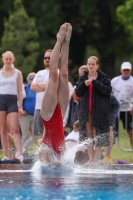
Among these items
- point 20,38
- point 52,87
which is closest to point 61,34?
point 52,87

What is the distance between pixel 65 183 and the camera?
908 centimetres

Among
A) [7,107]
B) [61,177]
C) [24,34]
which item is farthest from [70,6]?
[61,177]

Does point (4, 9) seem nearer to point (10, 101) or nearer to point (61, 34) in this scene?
point (10, 101)

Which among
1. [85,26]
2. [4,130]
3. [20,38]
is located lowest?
[4,130]

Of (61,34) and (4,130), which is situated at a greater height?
(61,34)

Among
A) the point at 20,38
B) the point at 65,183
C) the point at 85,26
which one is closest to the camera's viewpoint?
the point at 65,183

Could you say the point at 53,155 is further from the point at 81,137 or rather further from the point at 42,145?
the point at 81,137

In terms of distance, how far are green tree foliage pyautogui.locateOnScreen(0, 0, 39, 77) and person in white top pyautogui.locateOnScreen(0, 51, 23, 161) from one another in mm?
24450

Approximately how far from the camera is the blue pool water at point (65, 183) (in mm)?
8078

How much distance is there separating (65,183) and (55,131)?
5.28 ft

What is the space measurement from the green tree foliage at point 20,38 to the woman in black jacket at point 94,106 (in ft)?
84.3

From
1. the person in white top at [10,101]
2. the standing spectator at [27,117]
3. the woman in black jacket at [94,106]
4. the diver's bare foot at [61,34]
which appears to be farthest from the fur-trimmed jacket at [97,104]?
the standing spectator at [27,117]

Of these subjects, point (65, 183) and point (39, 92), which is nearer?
point (65, 183)

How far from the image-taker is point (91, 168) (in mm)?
11180
